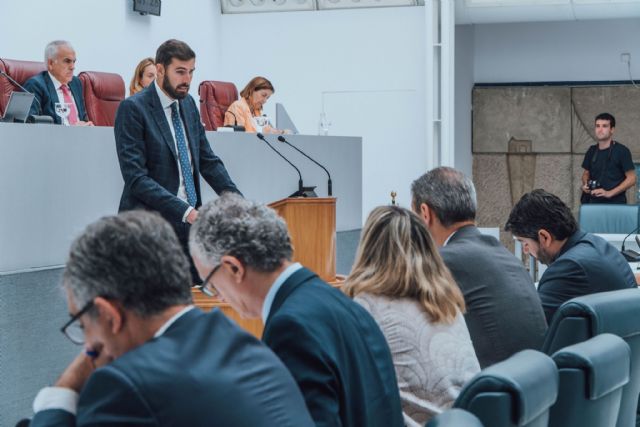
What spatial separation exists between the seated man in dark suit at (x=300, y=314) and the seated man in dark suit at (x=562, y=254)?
1444 mm

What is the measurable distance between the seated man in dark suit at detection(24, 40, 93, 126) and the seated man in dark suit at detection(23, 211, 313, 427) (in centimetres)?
424

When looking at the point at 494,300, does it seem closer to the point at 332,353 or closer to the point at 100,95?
the point at 332,353

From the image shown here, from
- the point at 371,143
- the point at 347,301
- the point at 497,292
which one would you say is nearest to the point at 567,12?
the point at 371,143

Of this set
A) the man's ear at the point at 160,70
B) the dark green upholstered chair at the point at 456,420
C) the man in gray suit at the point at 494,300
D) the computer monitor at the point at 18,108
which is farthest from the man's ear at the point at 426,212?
the computer monitor at the point at 18,108

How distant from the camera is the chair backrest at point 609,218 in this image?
6.47 m

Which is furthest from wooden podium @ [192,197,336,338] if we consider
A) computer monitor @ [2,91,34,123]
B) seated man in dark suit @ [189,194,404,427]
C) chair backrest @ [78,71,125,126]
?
chair backrest @ [78,71,125,126]

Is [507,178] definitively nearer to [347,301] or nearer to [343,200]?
[343,200]

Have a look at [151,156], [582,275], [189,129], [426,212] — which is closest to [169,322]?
Result: [426,212]

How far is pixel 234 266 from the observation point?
6.35ft

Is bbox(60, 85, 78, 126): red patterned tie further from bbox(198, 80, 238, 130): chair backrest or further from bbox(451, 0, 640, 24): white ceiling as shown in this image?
bbox(451, 0, 640, 24): white ceiling

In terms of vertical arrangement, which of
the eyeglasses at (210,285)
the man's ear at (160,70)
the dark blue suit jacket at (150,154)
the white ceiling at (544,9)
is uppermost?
the white ceiling at (544,9)

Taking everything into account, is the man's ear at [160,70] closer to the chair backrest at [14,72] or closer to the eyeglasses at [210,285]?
the eyeglasses at [210,285]

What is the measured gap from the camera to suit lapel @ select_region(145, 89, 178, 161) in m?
3.89

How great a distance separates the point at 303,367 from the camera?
5.52 ft
